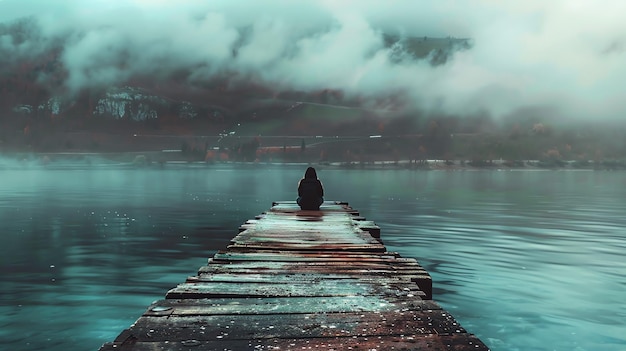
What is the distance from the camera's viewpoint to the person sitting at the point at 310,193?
94.8 ft

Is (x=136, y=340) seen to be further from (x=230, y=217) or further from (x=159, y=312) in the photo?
(x=230, y=217)

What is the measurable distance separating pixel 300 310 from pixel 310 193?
21687 mm

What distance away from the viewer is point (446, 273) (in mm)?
23266

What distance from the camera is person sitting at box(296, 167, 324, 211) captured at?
28886 mm

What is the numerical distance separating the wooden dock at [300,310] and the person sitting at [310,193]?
15406mm

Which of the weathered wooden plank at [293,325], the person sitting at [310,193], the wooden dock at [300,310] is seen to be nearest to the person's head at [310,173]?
the person sitting at [310,193]

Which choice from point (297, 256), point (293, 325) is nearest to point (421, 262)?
point (297, 256)

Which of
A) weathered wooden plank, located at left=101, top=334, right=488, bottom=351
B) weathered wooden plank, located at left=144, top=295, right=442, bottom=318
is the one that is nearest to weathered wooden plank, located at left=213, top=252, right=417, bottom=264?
weathered wooden plank, located at left=144, top=295, right=442, bottom=318

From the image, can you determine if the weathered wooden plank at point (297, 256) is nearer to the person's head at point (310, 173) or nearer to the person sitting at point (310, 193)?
the person's head at point (310, 173)

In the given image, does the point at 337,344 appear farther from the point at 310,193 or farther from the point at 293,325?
the point at 310,193

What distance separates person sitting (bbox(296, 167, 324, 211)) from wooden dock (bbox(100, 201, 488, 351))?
50.5 feet

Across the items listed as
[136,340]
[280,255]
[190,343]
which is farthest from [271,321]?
[280,255]

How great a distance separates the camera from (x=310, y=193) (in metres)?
29.4

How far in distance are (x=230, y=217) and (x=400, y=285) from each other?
4060cm
